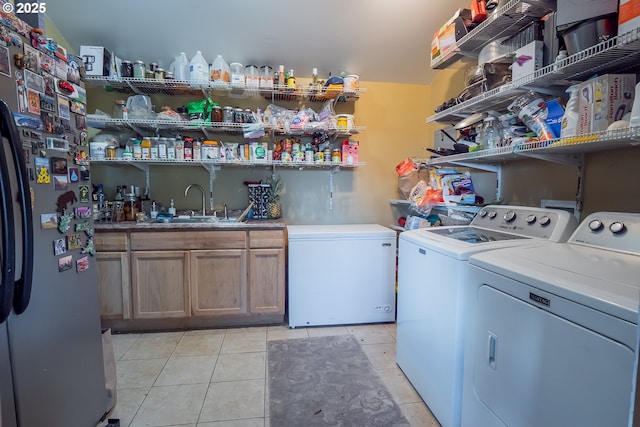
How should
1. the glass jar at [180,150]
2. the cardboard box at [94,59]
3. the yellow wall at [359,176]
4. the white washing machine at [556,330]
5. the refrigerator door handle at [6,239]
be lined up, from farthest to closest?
the yellow wall at [359,176] < the glass jar at [180,150] < the cardboard box at [94,59] < the refrigerator door handle at [6,239] < the white washing machine at [556,330]

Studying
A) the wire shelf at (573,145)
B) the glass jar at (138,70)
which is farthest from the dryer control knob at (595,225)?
the glass jar at (138,70)

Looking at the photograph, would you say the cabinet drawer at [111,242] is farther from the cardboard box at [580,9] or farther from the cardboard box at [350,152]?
the cardboard box at [580,9]

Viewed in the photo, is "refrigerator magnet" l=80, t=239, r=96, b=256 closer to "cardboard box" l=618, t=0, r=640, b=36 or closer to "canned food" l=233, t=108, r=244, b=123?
"canned food" l=233, t=108, r=244, b=123

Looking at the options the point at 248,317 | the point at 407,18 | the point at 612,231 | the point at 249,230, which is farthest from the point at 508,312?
the point at 407,18

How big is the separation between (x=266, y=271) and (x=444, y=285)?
58.5 inches

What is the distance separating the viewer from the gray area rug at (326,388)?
1.50m

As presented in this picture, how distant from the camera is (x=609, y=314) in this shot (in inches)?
28.3

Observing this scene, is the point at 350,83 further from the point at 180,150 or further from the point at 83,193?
the point at 83,193

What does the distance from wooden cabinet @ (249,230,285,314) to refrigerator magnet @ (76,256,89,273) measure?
122cm

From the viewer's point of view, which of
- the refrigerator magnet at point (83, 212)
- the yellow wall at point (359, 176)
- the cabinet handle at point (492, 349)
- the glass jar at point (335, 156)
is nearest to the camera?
the cabinet handle at point (492, 349)

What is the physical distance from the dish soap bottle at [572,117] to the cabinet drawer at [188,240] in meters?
2.09

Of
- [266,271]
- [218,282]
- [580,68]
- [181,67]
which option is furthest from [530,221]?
[181,67]

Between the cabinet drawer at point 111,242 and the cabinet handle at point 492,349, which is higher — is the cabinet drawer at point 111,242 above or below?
above

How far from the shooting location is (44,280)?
3.43 ft
